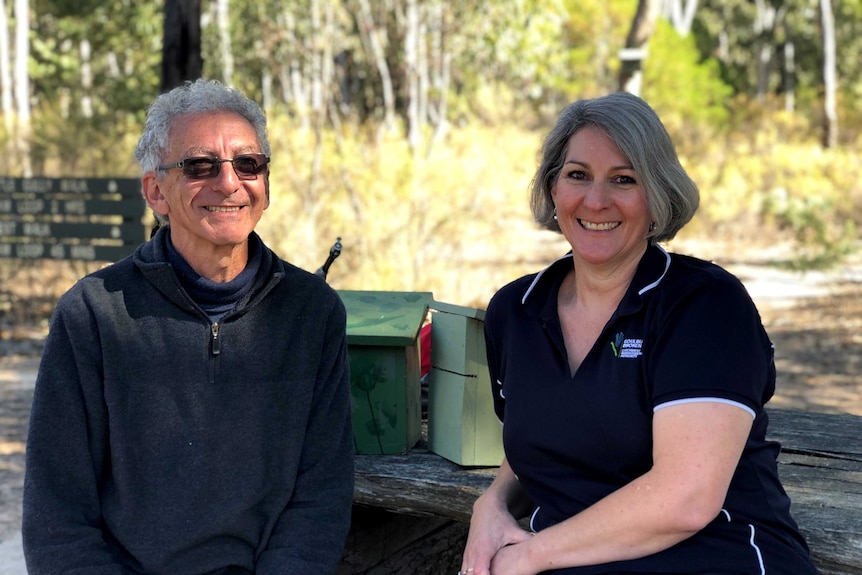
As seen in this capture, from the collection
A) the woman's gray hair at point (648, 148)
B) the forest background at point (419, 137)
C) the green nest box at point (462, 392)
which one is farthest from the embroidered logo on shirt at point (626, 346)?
the forest background at point (419, 137)

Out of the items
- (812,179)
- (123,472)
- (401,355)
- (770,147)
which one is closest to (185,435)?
(123,472)

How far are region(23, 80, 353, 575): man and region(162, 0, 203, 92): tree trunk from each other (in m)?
5.28

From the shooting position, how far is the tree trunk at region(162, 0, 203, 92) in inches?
286

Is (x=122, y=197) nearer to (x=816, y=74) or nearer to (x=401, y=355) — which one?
(x=401, y=355)

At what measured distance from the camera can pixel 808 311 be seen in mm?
9844

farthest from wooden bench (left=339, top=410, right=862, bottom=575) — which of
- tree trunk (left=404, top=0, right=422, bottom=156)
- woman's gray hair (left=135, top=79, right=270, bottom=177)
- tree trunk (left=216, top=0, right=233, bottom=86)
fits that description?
tree trunk (left=216, top=0, right=233, bottom=86)

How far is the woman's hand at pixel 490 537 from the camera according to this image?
2195 millimetres

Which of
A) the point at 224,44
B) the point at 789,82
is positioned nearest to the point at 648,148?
the point at 224,44

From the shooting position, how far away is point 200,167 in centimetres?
222

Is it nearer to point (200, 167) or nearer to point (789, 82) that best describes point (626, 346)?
point (200, 167)

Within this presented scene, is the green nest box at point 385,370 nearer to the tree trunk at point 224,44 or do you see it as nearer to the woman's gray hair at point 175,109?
the woman's gray hair at point 175,109

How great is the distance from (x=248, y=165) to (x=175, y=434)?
0.60 metres

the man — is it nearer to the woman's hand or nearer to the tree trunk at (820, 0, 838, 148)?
the woman's hand

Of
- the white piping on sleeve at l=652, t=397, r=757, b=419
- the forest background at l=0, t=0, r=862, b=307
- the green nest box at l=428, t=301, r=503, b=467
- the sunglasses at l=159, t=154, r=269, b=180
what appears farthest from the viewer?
the forest background at l=0, t=0, r=862, b=307
